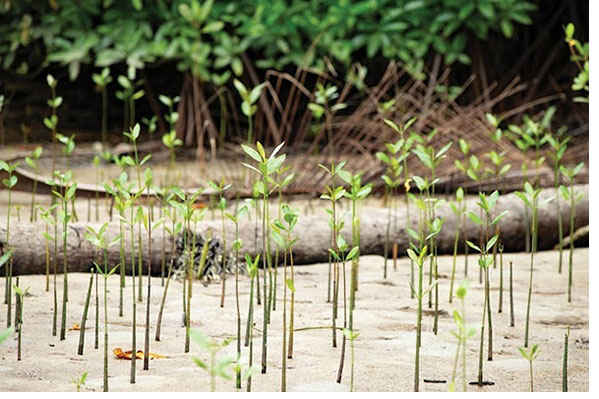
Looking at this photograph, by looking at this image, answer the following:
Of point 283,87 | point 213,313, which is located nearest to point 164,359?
point 213,313

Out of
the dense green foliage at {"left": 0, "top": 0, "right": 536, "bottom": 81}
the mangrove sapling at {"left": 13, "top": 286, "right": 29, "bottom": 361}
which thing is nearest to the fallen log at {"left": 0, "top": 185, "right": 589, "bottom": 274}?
the mangrove sapling at {"left": 13, "top": 286, "right": 29, "bottom": 361}

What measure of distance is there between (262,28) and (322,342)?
3.77m

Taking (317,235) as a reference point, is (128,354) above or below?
below

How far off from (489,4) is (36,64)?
3.54 meters

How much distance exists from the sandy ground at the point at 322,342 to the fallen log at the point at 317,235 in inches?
3.6

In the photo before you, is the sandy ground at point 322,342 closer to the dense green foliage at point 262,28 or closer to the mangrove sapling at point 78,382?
the mangrove sapling at point 78,382

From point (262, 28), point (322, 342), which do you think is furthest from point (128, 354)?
point (262, 28)

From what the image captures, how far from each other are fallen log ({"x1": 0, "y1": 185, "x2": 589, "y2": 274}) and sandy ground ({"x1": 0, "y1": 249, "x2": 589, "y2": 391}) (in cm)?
9

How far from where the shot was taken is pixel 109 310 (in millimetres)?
2531

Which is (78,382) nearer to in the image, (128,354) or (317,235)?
(128,354)

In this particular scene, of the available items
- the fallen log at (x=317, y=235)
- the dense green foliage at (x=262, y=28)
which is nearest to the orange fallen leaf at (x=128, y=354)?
the fallen log at (x=317, y=235)

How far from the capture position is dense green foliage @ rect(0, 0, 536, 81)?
5852mm

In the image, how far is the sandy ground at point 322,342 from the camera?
1919 mm

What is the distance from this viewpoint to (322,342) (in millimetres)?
2291
